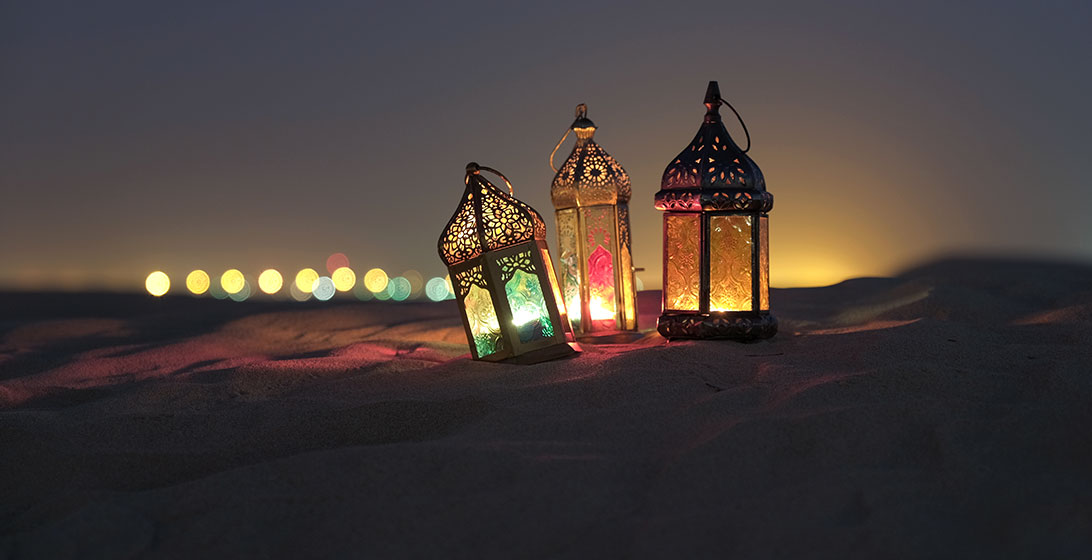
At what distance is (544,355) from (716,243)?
0.94m

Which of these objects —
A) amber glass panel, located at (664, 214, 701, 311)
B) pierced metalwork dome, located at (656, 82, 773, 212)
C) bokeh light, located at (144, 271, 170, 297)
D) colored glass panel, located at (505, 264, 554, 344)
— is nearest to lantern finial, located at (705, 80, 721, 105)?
pierced metalwork dome, located at (656, 82, 773, 212)

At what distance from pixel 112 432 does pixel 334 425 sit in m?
0.66

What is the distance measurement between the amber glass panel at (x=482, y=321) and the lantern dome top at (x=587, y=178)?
3.53ft

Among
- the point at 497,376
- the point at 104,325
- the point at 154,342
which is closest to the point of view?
the point at 497,376

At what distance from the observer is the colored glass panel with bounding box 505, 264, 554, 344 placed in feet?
10.6

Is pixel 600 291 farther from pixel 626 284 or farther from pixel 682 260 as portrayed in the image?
pixel 682 260

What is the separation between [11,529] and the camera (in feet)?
→ 5.56

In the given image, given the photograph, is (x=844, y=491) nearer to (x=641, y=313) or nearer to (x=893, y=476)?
(x=893, y=476)

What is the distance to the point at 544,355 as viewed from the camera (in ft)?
10.5

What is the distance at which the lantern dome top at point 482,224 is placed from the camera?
127 inches

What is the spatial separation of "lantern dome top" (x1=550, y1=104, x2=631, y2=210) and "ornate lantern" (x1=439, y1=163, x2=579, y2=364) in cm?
84

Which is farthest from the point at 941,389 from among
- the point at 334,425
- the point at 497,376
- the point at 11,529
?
the point at 11,529

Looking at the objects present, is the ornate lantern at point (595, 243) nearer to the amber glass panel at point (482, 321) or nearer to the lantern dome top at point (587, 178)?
the lantern dome top at point (587, 178)

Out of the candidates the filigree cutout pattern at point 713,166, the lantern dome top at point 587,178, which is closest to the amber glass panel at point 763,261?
the filigree cutout pattern at point 713,166
